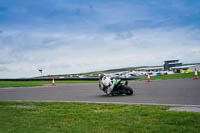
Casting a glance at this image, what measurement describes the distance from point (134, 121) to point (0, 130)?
3.31 meters

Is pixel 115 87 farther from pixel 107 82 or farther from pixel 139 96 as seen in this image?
pixel 139 96

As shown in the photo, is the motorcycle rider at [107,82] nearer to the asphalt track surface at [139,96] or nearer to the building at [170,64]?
the asphalt track surface at [139,96]

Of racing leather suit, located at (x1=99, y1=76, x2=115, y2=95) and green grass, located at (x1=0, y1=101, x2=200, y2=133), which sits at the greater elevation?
racing leather suit, located at (x1=99, y1=76, x2=115, y2=95)

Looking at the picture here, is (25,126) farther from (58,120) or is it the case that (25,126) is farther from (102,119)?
(102,119)

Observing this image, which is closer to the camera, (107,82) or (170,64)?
(107,82)

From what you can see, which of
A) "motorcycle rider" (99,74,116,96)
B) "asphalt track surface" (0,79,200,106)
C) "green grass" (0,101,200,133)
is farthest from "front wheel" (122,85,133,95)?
"green grass" (0,101,200,133)

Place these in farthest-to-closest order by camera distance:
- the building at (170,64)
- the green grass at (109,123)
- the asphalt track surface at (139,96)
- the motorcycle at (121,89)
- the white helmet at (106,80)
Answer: the building at (170,64), the motorcycle at (121,89), the white helmet at (106,80), the asphalt track surface at (139,96), the green grass at (109,123)

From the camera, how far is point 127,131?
5.81m

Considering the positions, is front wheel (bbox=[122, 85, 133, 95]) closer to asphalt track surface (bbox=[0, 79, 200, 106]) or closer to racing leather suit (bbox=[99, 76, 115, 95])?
asphalt track surface (bbox=[0, 79, 200, 106])

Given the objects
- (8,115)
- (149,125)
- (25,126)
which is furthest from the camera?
(8,115)

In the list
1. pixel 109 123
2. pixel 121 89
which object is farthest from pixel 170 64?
pixel 109 123

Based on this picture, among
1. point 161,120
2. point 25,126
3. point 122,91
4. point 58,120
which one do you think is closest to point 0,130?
point 25,126

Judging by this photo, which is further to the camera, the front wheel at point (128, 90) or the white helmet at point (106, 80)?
the front wheel at point (128, 90)

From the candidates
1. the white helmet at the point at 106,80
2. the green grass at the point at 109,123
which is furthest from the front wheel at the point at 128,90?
the green grass at the point at 109,123
